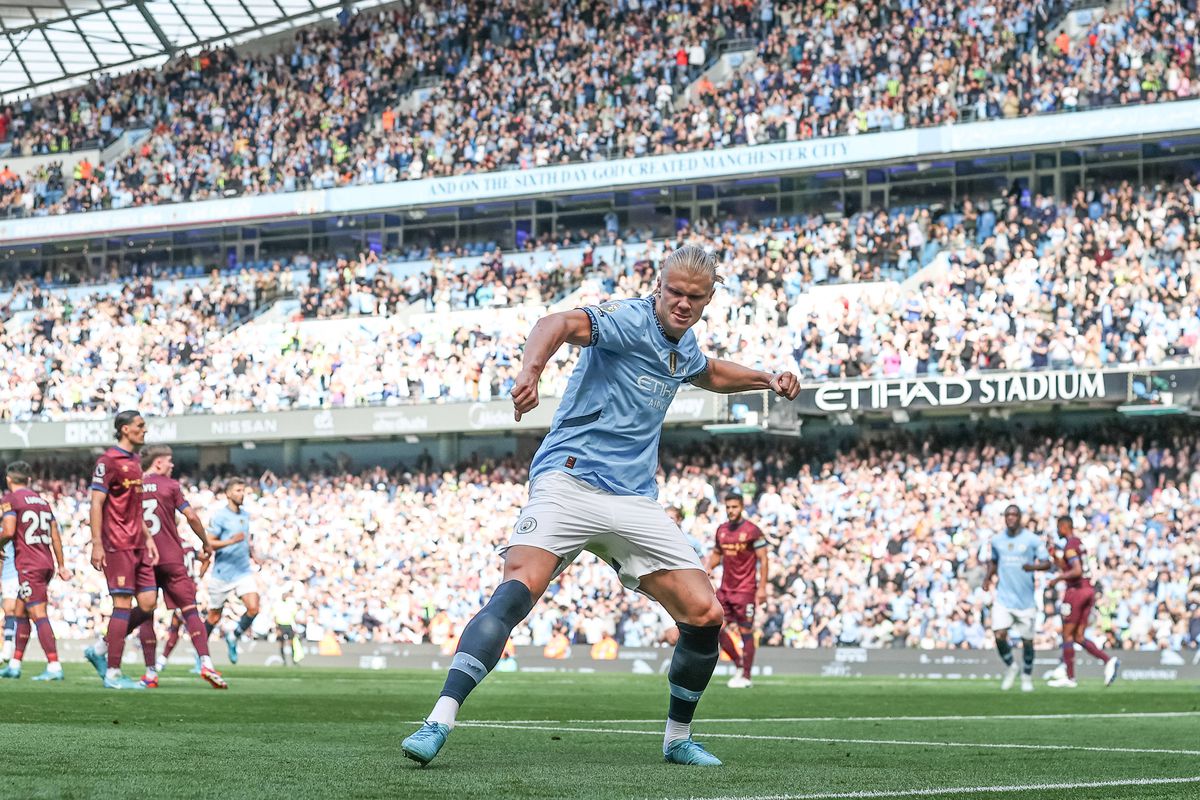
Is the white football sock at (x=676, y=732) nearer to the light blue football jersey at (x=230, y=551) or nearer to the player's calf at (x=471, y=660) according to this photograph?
the player's calf at (x=471, y=660)

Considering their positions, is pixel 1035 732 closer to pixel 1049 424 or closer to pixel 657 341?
pixel 657 341

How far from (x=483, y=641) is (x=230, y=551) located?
13.9 meters

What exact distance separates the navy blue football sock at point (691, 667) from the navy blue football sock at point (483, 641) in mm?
1047

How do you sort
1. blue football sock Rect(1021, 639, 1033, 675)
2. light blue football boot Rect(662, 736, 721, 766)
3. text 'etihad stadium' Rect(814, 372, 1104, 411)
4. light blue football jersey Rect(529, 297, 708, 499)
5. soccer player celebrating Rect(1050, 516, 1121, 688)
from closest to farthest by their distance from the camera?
light blue football jersey Rect(529, 297, 708, 499), light blue football boot Rect(662, 736, 721, 766), blue football sock Rect(1021, 639, 1033, 675), soccer player celebrating Rect(1050, 516, 1121, 688), text 'etihad stadium' Rect(814, 372, 1104, 411)

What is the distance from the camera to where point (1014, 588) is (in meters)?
20.8

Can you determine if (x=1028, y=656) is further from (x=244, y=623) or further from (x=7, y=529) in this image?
(x=7, y=529)

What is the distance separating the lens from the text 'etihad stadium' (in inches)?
1169

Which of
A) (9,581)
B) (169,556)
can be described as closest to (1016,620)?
(169,556)

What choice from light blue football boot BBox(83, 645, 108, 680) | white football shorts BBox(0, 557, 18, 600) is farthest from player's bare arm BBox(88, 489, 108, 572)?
white football shorts BBox(0, 557, 18, 600)

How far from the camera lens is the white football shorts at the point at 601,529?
22.9 feet

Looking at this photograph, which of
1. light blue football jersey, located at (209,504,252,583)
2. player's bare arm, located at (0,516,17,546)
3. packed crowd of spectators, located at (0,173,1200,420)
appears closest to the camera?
player's bare arm, located at (0,516,17,546)

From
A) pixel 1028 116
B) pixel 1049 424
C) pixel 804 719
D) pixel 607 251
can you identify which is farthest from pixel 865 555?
pixel 804 719

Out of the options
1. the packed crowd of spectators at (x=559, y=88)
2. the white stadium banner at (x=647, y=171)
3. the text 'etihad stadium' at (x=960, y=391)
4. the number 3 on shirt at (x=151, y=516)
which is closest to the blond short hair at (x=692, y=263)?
the number 3 on shirt at (x=151, y=516)

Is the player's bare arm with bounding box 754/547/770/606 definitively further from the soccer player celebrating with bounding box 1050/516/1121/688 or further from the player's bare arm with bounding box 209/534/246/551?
the player's bare arm with bounding box 209/534/246/551
